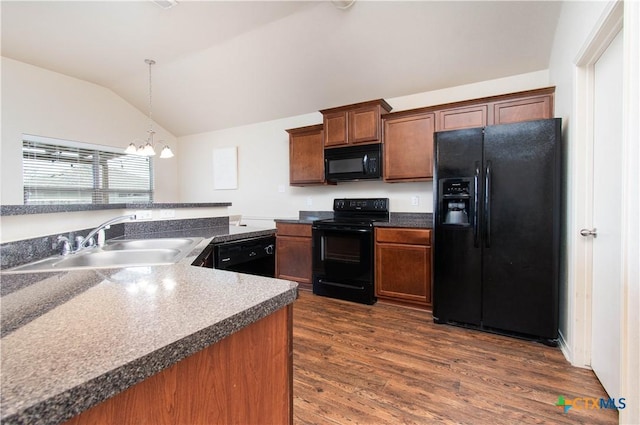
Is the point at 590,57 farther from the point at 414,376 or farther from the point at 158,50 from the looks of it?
the point at 158,50

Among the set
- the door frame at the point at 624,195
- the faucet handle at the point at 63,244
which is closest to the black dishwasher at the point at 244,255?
the faucet handle at the point at 63,244

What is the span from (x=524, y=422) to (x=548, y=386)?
1.42ft

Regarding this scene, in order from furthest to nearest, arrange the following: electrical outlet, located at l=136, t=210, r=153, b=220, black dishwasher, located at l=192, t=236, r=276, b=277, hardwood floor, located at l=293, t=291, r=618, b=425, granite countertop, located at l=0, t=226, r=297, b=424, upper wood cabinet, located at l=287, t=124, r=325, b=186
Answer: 1. upper wood cabinet, located at l=287, t=124, r=325, b=186
2. electrical outlet, located at l=136, t=210, r=153, b=220
3. black dishwasher, located at l=192, t=236, r=276, b=277
4. hardwood floor, located at l=293, t=291, r=618, b=425
5. granite countertop, located at l=0, t=226, r=297, b=424

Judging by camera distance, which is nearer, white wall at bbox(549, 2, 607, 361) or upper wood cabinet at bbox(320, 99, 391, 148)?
white wall at bbox(549, 2, 607, 361)

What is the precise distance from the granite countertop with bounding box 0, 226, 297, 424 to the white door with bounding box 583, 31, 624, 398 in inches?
73.4

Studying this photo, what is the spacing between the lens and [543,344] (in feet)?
7.23

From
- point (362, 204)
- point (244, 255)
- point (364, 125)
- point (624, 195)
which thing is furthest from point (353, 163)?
point (624, 195)

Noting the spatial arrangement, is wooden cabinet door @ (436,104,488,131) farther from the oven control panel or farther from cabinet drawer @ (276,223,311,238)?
cabinet drawer @ (276,223,311,238)

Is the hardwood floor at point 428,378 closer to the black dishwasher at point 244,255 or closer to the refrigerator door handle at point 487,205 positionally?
the black dishwasher at point 244,255

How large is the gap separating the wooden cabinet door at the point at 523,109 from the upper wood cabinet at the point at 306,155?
6.26ft

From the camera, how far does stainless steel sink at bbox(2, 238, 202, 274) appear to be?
1.11m

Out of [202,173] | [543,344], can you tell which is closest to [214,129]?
[202,173]

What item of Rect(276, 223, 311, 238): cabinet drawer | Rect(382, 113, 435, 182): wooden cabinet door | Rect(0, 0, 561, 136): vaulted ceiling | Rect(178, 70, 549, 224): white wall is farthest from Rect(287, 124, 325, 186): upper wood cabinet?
Rect(382, 113, 435, 182): wooden cabinet door

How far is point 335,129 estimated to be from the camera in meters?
3.42
